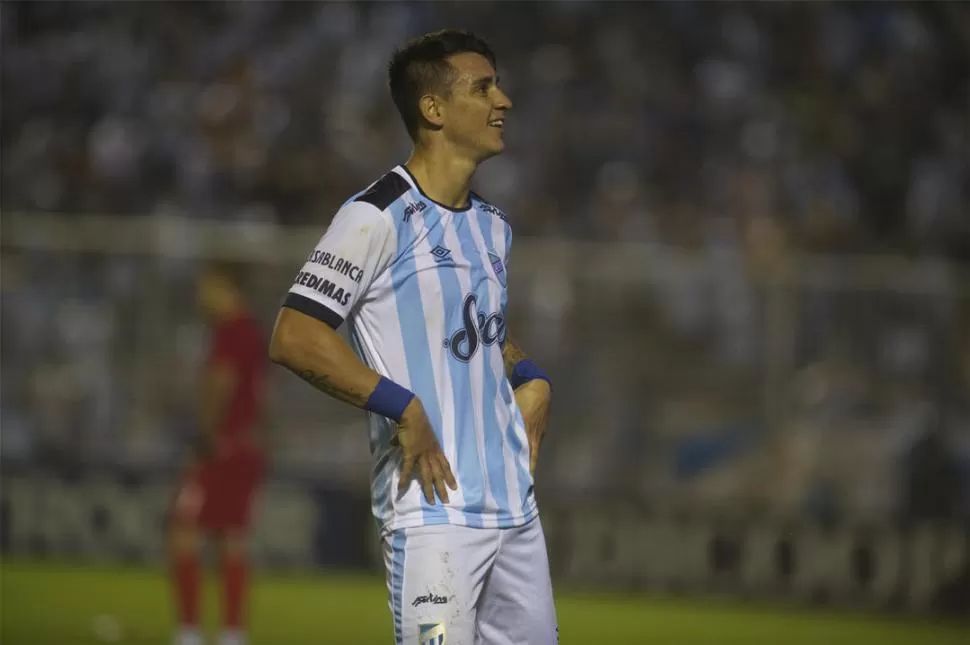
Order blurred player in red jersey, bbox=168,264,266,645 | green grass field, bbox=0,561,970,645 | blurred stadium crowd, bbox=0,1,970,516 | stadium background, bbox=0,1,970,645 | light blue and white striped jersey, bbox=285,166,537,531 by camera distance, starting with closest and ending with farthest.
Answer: light blue and white striped jersey, bbox=285,166,537,531 < blurred player in red jersey, bbox=168,264,266,645 < green grass field, bbox=0,561,970,645 < stadium background, bbox=0,1,970,645 < blurred stadium crowd, bbox=0,1,970,516

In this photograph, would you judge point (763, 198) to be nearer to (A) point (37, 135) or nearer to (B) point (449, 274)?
(A) point (37, 135)

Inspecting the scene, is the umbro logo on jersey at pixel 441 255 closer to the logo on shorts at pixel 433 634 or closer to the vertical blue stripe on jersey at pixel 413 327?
the vertical blue stripe on jersey at pixel 413 327

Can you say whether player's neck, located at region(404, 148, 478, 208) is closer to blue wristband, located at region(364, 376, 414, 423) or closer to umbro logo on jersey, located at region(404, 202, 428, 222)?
umbro logo on jersey, located at region(404, 202, 428, 222)

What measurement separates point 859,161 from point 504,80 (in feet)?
12.6

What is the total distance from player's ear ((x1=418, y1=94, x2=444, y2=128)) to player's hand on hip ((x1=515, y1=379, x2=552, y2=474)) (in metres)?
0.89

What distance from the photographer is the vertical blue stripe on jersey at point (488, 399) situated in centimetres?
486

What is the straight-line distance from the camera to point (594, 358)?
567 inches

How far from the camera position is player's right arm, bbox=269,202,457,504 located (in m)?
4.63

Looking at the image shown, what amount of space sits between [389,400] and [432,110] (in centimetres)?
96

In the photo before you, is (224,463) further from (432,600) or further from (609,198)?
(609,198)

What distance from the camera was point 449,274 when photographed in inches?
193

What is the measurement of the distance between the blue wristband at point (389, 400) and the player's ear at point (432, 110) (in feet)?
2.90

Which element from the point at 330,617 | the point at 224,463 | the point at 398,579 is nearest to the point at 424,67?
the point at 398,579

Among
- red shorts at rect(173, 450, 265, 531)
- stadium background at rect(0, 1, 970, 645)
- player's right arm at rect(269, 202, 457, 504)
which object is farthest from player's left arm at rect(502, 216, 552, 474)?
stadium background at rect(0, 1, 970, 645)
